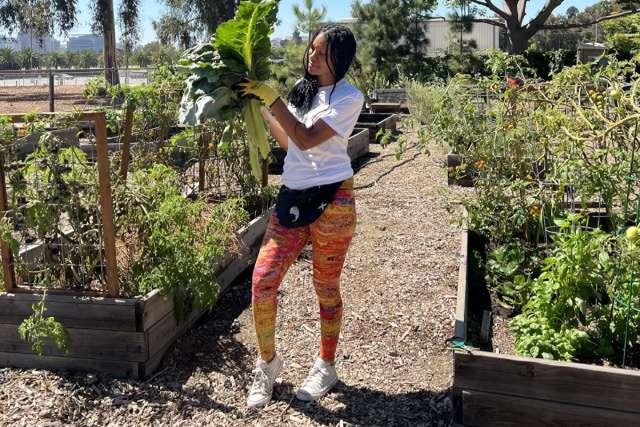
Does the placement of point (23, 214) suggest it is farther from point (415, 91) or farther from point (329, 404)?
point (415, 91)

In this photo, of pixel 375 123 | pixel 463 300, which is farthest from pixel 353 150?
pixel 463 300

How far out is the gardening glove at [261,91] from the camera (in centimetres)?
301

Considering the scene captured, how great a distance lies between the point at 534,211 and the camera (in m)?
4.92

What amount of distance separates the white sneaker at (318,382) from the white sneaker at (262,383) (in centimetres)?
15

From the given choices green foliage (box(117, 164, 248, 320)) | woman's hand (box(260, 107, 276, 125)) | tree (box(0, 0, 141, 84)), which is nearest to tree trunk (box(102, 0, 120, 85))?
tree (box(0, 0, 141, 84))

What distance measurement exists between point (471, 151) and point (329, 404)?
3.96 meters

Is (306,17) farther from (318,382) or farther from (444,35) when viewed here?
(444,35)

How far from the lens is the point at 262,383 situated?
3.33 meters

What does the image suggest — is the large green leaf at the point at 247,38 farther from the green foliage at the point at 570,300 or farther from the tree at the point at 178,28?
the tree at the point at 178,28

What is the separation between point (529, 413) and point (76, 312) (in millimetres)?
2280

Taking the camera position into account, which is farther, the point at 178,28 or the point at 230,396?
the point at 178,28

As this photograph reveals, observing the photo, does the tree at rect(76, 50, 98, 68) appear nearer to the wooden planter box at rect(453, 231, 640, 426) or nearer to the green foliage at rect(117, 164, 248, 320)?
the green foliage at rect(117, 164, 248, 320)

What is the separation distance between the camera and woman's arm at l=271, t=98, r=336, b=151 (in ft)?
9.70

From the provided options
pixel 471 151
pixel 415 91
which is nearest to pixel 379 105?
pixel 415 91
